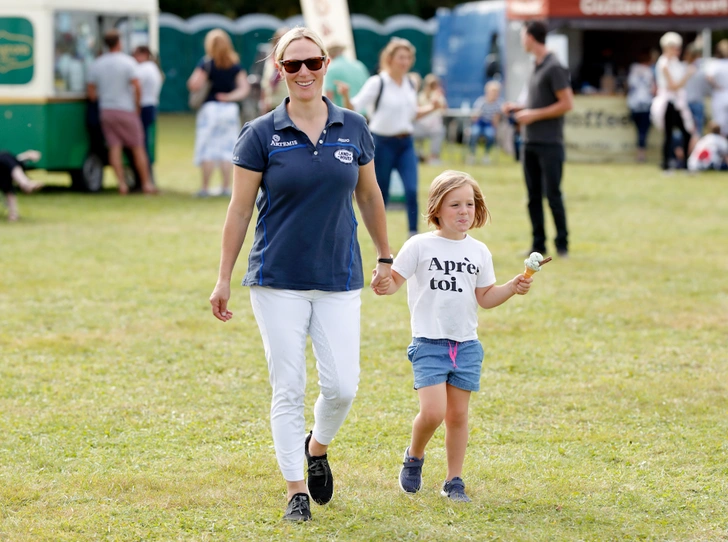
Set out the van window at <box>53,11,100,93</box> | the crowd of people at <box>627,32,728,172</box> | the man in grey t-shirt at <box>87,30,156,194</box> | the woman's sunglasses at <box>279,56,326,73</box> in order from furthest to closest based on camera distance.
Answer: the crowd of people at <box>627,32,728,172</box> < the van window at <box>53,11,100,93</box> < the man in grey t-shirt at <box>87,30,156,194</box> < the woman's sunglasses at <box>279,56,326,73</box>

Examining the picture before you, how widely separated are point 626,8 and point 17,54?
38.4 ft

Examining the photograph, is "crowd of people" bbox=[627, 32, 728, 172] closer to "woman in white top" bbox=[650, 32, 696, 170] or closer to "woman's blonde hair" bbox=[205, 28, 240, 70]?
"woman in white top" bbox=[650, 32, 696, 170]

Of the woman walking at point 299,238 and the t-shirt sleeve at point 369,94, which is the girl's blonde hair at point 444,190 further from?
the t-shirt sleeve at point 369,94

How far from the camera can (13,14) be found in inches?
590

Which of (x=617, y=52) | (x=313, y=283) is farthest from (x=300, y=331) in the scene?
(x=617, y=52)

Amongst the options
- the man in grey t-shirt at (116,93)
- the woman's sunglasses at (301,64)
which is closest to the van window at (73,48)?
the man in grey t-shirt at (116,93)

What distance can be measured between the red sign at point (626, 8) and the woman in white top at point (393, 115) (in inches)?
422

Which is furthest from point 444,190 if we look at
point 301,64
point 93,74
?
point 93,74

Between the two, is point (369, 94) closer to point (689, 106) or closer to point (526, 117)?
point (526, 117)

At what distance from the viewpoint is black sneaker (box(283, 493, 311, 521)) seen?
168 inches

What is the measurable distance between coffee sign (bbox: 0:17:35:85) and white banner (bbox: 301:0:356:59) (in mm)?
4715

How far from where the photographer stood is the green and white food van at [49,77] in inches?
592

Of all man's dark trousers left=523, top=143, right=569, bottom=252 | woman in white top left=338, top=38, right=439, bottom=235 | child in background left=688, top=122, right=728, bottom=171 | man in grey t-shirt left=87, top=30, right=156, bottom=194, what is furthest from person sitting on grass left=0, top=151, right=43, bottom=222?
child in background left=688, top=122, right=728, bottom=171

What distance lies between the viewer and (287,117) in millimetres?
4180
